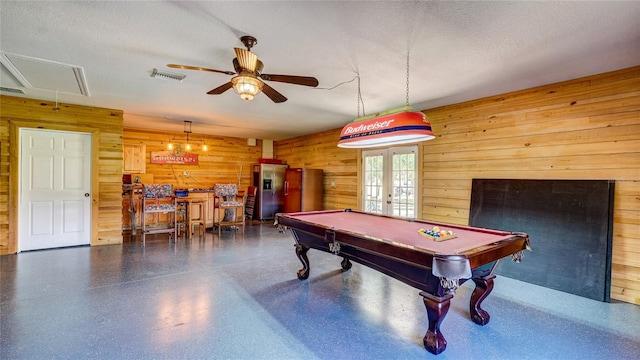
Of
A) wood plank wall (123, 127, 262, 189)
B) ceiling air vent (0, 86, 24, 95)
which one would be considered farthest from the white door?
wood plank wall (123, 127, 262, 189)

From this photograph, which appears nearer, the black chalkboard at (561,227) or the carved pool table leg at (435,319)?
the carved pool table leg at (435,319)

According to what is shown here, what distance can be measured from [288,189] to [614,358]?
6724 mm

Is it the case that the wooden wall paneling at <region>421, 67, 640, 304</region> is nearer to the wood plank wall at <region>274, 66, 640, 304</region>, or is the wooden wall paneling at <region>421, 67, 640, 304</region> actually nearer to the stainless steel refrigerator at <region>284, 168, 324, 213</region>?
the wood plank wall at <region>274, 66, 640, 304</region>

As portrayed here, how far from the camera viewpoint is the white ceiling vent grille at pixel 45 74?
310 cm

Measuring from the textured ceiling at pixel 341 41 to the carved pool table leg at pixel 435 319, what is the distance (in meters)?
2.13

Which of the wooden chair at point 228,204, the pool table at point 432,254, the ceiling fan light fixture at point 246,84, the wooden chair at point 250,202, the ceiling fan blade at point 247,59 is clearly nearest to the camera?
the pool table at point 432,254

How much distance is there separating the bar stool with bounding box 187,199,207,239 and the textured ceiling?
2761mm

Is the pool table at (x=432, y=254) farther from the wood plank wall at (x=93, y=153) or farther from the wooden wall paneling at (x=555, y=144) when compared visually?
the wood plank wall at (x=93, y=153)

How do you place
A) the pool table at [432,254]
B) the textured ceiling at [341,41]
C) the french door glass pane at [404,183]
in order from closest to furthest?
the pool table at [432,254] → the textured ceiling at [341,41] → the french door glass pane at [404,183]

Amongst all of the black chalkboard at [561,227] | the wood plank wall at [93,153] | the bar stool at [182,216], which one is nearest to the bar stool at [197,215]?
the bar stool at [182,216]

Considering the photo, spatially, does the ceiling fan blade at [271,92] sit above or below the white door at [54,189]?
above

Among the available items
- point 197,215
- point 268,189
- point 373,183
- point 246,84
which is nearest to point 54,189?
point 197,215

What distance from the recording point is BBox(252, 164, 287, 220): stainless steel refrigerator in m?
8.17

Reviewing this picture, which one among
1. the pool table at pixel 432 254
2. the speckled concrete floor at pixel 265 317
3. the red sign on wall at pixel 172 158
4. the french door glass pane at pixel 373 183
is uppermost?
the red sign on wall at pixel 172 158
